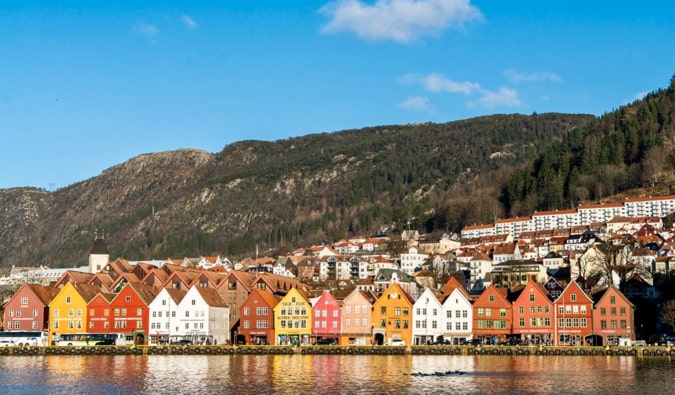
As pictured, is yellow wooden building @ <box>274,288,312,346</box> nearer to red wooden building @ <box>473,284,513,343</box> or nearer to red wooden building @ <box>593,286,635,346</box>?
red wooden building @ <box>473,284,513,343</box>

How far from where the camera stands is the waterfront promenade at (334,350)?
305 ft

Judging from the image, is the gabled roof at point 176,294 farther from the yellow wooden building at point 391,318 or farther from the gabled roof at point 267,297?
the yellow wooden building at point 391,318

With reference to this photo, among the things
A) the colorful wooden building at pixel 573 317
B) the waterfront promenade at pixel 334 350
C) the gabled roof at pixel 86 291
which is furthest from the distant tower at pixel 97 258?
the colorful wooden building at pixel 573 317

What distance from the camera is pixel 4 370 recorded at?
257 feet

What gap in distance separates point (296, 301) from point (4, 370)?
38212 mm

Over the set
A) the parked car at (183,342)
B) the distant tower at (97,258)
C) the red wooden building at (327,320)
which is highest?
the distant tower at (97,258)

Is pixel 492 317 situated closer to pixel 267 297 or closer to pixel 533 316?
Answer: pixel 533 316

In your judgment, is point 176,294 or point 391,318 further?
point 176,294

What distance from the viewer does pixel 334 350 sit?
3898 inches

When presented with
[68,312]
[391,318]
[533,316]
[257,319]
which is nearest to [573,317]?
[533,316]

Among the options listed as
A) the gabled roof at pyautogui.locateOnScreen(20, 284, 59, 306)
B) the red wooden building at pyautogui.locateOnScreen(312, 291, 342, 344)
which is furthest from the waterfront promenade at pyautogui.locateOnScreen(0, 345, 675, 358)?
the gabled roof at pyautogui.locateOnScreen(20, 284, 59, 306)

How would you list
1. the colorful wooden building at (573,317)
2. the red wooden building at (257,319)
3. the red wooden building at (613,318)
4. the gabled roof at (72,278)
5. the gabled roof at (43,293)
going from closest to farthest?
the red wooden building at (613,318) < the colorful wooden building at (573,317) < the red wooden building at (257,319) < the gabled roof at (43,293) < the gabled roof at (72,278)

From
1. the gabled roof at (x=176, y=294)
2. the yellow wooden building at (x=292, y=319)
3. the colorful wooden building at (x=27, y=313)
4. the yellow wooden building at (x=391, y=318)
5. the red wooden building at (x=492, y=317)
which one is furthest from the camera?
the colorful wooden building at (x=27, y=313)

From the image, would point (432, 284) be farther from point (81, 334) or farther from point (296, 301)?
point (81, 334)
